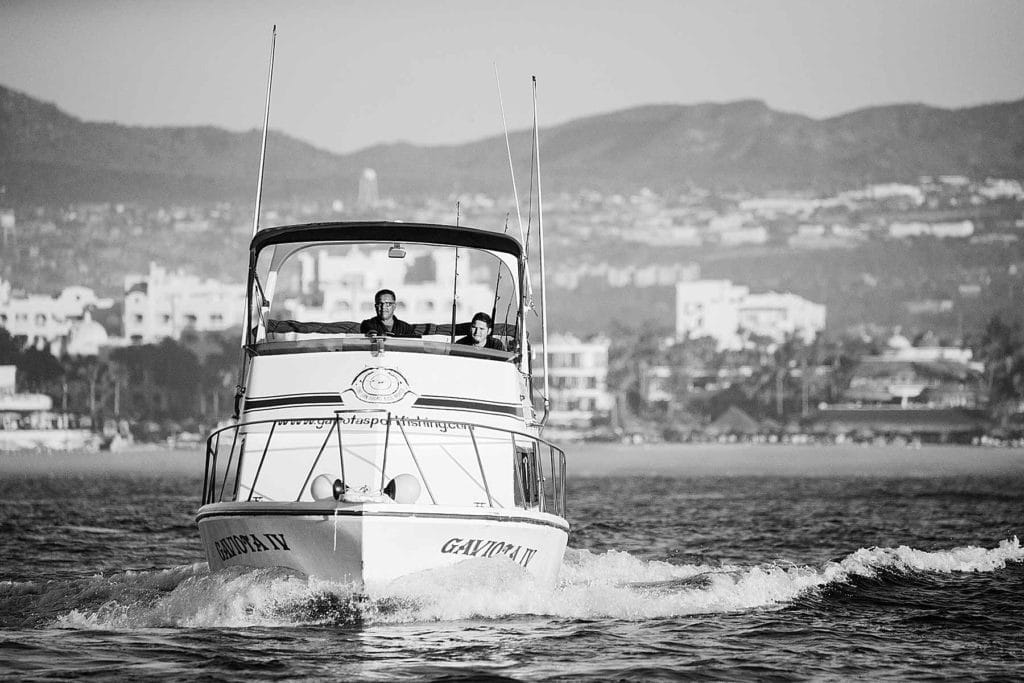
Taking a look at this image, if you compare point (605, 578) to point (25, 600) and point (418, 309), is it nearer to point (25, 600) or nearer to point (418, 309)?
point (25, 600)

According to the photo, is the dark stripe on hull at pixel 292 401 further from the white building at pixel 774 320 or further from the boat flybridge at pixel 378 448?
the white building at pixel 774 320

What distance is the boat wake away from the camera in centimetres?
1533

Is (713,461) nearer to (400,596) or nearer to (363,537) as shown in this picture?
(400,596)

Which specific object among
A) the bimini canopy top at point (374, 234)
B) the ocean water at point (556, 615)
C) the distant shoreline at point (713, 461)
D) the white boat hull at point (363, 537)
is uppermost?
the bimini canopy top at point (374, 234)

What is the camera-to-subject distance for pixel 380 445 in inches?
650

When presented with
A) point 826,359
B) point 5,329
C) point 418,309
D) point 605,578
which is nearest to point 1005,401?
point 826,359

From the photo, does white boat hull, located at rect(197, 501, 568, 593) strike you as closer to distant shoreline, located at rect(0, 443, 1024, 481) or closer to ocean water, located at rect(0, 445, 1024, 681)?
ocean water, located at rect(0, 445, 1024, 681)

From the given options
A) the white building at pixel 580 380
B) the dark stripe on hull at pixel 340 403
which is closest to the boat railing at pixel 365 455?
the dark stripe on hull at pixel 340 403

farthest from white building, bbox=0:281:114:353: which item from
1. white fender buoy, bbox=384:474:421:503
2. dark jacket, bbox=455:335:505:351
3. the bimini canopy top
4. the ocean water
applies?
white fender buoy, bbox=384:474:421:503

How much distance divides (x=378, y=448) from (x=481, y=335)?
2.04 metres

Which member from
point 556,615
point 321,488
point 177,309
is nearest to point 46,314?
point 177,309

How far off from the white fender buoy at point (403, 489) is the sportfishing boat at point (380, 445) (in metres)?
0.01

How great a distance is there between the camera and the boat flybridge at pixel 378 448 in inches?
591

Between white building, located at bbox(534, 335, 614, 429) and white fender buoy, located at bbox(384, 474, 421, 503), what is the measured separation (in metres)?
137
